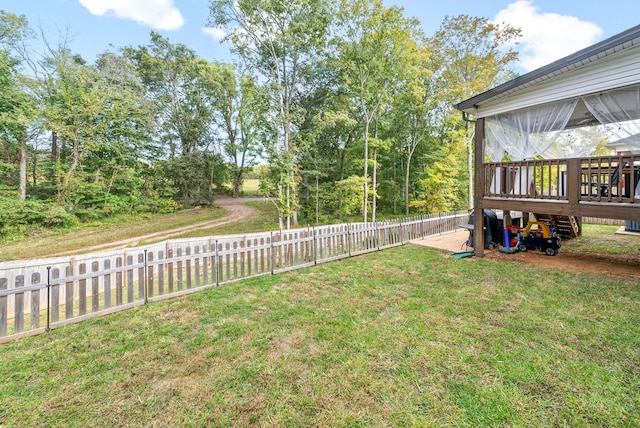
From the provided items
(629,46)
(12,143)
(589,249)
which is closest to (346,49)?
(629,46)

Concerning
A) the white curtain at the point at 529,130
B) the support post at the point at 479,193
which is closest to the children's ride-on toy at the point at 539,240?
the support post at the point at 479,193

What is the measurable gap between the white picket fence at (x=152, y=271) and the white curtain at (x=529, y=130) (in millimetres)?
3472

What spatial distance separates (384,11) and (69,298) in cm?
1659

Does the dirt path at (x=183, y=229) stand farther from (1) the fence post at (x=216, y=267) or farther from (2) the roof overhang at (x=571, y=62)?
(2) the roof overhang at (x=571, y=62)

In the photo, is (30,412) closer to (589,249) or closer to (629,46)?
(629,46)

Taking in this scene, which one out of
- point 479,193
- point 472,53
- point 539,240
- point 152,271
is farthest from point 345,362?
point 472,53

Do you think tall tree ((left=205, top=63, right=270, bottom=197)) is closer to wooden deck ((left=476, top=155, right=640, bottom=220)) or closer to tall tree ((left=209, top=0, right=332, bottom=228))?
tall tree ((left=209, top=0, right=332, bottom=228))

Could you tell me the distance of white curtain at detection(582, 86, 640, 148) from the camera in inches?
184

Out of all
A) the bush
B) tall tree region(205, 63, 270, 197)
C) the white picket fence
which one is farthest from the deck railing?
the bush

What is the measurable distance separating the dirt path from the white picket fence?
12.3 feet

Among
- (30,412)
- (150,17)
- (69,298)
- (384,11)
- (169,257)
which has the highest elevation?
(150,17)

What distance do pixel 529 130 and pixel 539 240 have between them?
293 cm

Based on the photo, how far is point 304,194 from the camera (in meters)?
18.8

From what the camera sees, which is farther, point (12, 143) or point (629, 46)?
point (12, 143)
